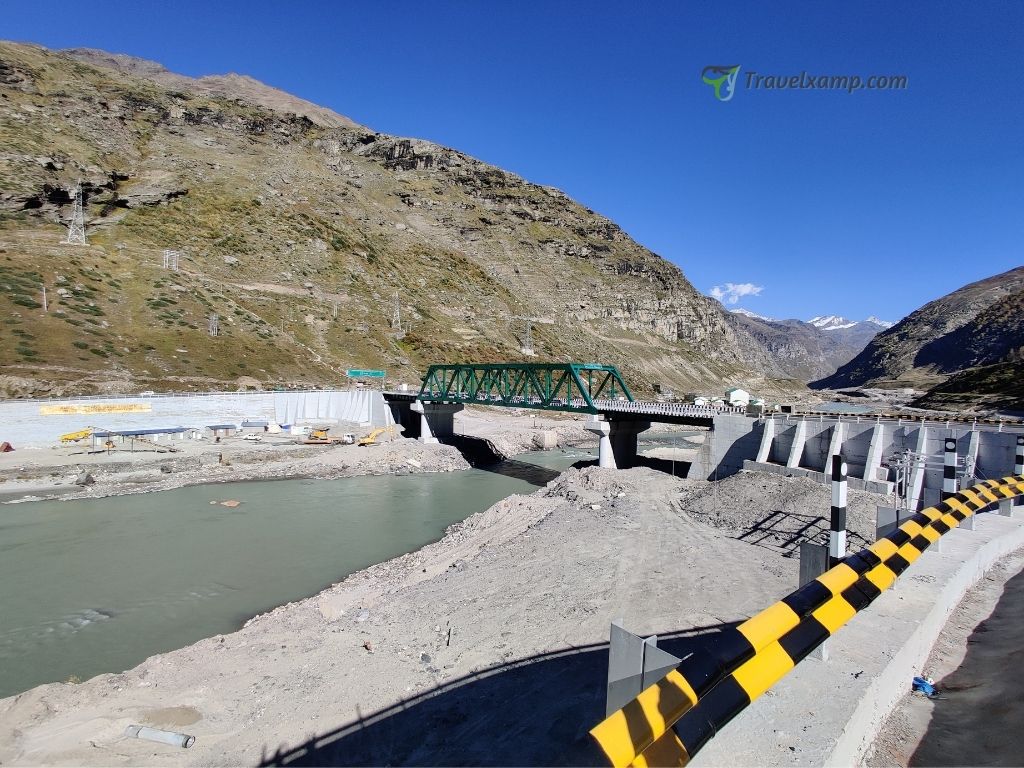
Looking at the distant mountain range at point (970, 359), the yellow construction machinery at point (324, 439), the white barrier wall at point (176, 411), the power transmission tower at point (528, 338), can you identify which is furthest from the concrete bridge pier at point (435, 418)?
the distant mountain range at point (970, 359)

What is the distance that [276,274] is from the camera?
92312 millimetres

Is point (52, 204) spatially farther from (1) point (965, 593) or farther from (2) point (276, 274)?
(1) point (965, 593)

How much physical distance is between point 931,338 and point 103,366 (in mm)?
245454

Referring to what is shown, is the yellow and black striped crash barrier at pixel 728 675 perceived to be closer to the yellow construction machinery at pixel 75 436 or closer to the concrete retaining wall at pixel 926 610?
the concrete retaining wall at pixel 926 610

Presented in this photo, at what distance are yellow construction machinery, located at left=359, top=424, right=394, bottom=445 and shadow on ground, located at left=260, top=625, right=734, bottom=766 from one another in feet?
137

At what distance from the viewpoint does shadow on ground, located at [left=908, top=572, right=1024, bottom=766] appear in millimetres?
4477

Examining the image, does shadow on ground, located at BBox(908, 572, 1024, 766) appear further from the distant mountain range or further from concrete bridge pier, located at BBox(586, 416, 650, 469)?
the distant mountain range

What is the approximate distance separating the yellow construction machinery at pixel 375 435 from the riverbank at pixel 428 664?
3161 cm

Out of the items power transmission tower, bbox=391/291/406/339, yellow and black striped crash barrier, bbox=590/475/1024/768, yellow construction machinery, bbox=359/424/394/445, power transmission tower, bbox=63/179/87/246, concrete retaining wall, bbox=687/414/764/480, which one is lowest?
yellow construction machinery, bbox=359/424/394/445

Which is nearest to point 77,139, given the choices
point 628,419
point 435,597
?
point 628,419

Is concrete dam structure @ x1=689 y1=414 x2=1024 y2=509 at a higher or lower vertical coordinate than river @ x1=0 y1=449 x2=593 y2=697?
higher

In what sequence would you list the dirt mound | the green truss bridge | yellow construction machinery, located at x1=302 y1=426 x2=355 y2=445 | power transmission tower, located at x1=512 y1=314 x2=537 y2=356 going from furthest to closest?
power transmission tower, located at x1=512 y1=314 x2=537 y2=356 < yellow construction machinery, located at x1=302 y1=426 x2=355 y2=445 < the green truss bridge < the dirt mound

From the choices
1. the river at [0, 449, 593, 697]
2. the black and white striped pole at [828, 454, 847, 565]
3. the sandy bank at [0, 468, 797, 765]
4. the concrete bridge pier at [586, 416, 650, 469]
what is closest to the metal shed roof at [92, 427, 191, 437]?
the river at [0, 449, 593, 697]

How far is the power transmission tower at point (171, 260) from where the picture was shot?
3152 inches
